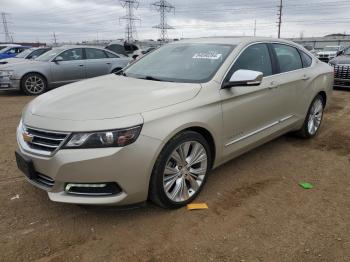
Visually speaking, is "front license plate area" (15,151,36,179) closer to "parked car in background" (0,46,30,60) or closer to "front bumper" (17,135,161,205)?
"front bumper" (17,135,161,205)

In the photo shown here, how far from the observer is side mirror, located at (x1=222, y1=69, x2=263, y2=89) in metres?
3.59

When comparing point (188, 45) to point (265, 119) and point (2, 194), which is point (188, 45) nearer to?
point (265, 119)

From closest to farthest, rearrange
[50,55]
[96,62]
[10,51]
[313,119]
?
[313,119], [50,55], [96,62], [10,51]

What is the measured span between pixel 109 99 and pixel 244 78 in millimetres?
1398

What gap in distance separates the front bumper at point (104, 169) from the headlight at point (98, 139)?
1.6 inches

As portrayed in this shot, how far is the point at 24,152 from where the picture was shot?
3.09 meters

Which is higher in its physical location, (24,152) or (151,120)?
(151,120)

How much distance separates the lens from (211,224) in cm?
316

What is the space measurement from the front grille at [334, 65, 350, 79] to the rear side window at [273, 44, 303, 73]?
6435 mm

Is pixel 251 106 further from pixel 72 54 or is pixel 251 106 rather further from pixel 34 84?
pixel 72 54

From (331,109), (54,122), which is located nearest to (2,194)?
(54,122)

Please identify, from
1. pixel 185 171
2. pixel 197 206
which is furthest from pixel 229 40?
pixel 197 206

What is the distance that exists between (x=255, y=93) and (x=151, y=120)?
1660mm

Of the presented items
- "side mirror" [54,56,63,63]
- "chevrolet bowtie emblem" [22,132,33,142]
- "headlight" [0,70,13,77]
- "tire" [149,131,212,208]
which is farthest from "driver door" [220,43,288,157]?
"headlight" [0,70,13,77]
